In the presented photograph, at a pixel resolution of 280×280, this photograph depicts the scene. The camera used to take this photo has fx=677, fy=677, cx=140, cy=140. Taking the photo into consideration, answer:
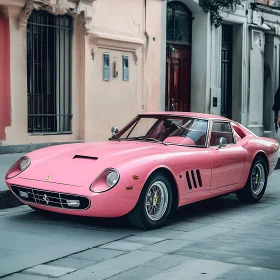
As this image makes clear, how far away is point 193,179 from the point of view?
8.04 meters

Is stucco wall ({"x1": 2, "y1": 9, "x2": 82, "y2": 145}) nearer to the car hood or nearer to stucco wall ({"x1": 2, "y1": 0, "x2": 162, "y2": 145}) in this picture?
stucco wall ({"x1": 2, "y1": 0, "x2": 162, "y2": 145})

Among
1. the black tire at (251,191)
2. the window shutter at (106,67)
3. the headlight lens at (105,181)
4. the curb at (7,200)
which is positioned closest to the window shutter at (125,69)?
the window shutter at (106,67)

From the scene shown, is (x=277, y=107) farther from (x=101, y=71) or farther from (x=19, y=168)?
(x=19, y=168)

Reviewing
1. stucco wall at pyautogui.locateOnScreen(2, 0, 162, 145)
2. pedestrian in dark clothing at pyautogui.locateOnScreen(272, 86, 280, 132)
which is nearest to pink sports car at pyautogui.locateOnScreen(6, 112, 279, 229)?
stucco wall at pyautogui.locateOnScreen(2, 0, 162, 145)

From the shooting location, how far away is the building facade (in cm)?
1338

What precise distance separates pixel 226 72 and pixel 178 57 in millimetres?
2887

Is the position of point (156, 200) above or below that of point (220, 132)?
below

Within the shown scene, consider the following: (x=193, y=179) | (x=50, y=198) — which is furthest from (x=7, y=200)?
(x=193, y=179)

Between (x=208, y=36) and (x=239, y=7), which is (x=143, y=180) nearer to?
(x=208, y=36)

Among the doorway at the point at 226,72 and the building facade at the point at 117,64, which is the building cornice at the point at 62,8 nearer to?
the building facade at the point at 117,64

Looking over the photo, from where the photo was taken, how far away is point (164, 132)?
8.61 metres

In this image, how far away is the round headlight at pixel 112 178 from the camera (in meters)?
7.06

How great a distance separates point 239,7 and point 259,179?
39.9 feet

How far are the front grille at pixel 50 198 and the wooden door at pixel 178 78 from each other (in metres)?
11.3
